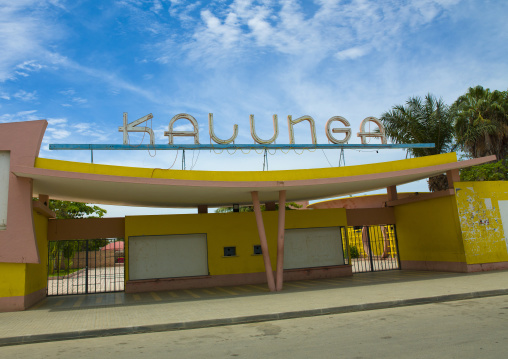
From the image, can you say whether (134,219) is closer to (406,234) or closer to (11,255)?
(11,255)

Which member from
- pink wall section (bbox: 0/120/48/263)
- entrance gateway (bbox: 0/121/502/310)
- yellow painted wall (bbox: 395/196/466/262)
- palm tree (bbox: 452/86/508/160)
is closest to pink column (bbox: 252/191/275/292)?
entrance gateway (bbox: 0/121/502/310)

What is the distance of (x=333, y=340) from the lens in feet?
23.0

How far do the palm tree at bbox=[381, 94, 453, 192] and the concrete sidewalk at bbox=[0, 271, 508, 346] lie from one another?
952 cm

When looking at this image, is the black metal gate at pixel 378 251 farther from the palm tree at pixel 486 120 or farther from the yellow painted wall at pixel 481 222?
the palm tree at pixel 486 120

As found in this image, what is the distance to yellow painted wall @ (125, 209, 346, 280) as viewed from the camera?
16.6 m

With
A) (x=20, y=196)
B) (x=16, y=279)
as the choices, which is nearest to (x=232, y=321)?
(x=16, y=279)

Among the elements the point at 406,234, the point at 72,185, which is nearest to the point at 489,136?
the point at 406,234

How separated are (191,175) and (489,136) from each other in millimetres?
23371

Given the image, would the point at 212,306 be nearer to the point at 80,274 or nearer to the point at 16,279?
the point at 16,279

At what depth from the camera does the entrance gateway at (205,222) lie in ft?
39.7

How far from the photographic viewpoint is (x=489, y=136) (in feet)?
92.1

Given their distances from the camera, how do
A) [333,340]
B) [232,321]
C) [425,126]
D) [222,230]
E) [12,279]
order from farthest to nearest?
[425,126] → [222,230] → [12,279] → [232,321] → [333,340]

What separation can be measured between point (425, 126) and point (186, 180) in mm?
15962

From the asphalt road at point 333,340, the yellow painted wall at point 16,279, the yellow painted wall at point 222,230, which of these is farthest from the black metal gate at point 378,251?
the yellow painted wall at point 16,279
